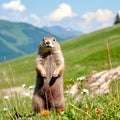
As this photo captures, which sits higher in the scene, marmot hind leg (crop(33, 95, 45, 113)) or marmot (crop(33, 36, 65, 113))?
marmot (crop(33, 36, 65, 113))

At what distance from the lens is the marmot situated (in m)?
9.20

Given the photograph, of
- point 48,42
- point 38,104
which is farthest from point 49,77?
point 48,42

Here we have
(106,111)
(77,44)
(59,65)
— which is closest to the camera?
(106,111)

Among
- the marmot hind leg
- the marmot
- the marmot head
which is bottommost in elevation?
the marmot hind leg

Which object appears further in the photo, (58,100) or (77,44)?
(77,44)

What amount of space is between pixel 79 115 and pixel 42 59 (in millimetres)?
2560

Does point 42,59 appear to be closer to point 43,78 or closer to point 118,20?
point 43,78

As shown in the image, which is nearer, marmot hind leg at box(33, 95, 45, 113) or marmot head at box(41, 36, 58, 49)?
marmot head at box(41, 36, 58, 49)

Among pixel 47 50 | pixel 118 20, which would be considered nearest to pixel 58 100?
pixel 47 50

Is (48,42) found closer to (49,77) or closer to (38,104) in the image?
(49,77)

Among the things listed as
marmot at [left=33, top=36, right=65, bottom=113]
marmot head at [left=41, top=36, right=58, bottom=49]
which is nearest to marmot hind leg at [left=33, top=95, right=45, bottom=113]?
marmot at [left=33, top=36, right=65, bottom=113]

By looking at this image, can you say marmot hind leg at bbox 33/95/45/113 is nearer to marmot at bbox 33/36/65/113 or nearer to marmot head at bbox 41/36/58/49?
marmot at bbox 33/36/65/113

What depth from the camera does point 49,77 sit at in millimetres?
9234

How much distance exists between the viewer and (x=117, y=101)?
6859 mm
